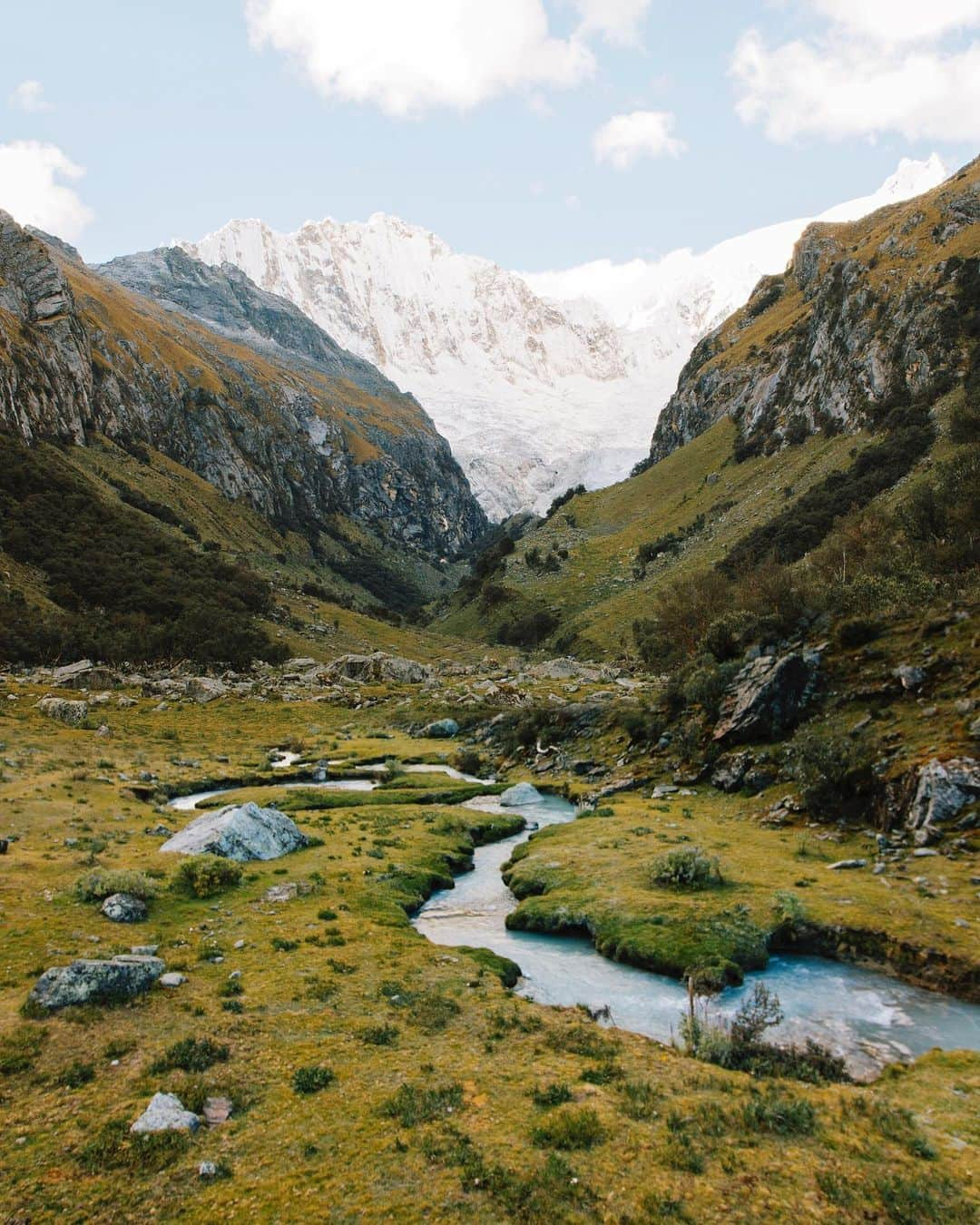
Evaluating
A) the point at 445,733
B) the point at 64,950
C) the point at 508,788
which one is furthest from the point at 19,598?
the point at 64,950

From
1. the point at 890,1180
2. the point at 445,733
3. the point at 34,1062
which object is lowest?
the point at 445,733

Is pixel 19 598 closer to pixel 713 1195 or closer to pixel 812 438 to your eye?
pixel 713 1195

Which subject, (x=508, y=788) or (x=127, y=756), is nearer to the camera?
(x=508, y=788)

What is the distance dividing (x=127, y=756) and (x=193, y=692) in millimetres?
31048

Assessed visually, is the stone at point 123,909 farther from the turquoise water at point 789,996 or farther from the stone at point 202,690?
the stone at point 202,690

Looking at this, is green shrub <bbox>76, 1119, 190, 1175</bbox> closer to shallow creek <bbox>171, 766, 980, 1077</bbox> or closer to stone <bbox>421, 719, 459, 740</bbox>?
shallow creek <bbox>171, 766, 980, 1077</bbox>

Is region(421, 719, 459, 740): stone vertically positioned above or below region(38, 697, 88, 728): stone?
below

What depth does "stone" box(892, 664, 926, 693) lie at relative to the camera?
3592 centimetres

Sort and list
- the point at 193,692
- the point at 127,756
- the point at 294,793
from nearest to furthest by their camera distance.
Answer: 1. the point at 294,793
2. the point at 127,756
3. the point at 193,692

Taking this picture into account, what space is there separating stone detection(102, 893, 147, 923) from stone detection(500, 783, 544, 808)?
28753 millimetres

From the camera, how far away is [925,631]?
127 ft

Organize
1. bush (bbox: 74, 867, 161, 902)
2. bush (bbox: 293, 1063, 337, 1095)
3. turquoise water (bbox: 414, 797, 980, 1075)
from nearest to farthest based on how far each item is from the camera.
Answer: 1. bush (bbox: 293, 1063, 337, 1095)
2. turquoise water (bbox: 414, 797, 980, 1075)
3. bush (bbox: 74, 867, 161, 902)

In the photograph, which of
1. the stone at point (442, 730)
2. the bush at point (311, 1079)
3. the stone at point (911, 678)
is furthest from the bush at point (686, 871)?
the stone at point (442, 730)

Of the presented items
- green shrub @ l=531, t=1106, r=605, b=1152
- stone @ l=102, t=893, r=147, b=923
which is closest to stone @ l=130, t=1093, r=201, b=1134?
green shrub @ l=531, t=1106, r=605, b=1152
